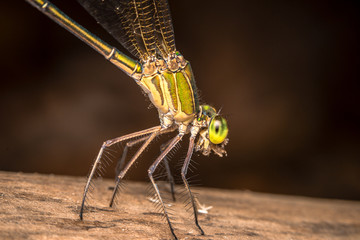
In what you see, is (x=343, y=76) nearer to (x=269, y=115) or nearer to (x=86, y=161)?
(x=269, y=115)

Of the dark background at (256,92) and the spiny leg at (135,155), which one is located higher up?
the dark background at (256,92)

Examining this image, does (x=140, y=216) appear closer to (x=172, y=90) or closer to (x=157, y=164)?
(x=157, y=164)

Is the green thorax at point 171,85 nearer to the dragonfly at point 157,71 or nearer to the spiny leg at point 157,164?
the dragonfly at point 157,71

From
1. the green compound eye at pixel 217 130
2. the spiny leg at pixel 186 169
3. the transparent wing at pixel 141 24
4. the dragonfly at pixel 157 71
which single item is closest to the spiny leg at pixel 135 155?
the dragonfly at pixel 157 71

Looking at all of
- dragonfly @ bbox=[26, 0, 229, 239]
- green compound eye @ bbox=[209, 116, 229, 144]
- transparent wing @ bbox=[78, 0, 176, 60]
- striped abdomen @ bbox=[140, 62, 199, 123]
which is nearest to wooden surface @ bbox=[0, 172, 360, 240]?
dragonfly @ bbox=[26, 0, 229, 239]

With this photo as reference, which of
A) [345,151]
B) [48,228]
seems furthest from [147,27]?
[345,151]

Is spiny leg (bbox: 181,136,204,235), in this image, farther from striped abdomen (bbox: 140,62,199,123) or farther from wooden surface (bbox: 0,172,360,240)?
striped abdomen (bbox: 140,62,199,123)

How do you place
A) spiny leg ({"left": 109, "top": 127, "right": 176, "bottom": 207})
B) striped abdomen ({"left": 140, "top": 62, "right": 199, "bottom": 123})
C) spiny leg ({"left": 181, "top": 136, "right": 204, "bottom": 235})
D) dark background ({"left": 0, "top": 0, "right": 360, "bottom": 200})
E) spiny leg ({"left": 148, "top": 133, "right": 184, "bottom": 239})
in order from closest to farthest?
spiny leg ({"left": 148, "top": 133, "right": 184, "bottom": 239})
spiny leg ({"left": 181, "top": 136, "right": 204, "bottom": 235})
spiny leg ({"left": 109, "top": 127, "right": 176, "bottom": 207})
striped abdomen ({"left": 140, "top": 62, "right": 199, "bottom": 123})
dark background ({"left": 0, "top": 0, "right": 360, "bottom": 200})
